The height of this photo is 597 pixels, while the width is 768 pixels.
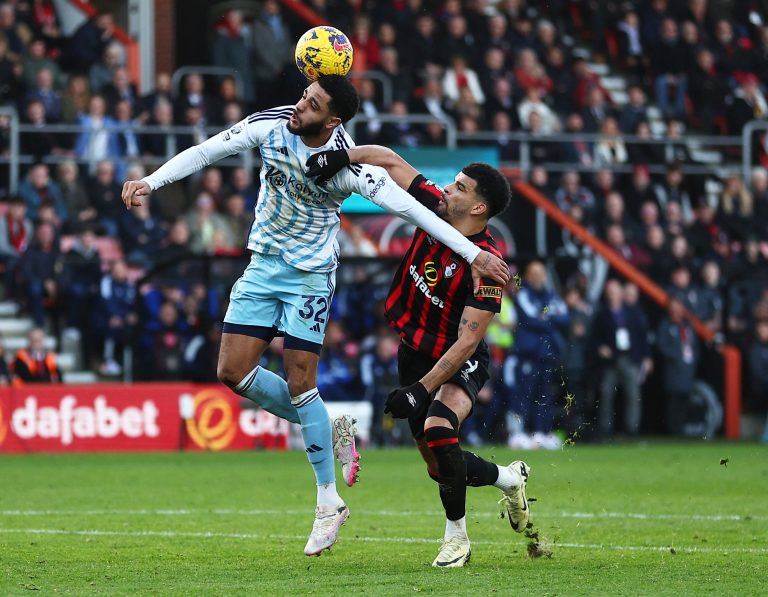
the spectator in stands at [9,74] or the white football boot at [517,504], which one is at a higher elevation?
the spectator in stands at [9,74]

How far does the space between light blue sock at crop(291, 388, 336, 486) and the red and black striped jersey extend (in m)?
0.64

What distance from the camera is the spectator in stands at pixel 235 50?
71.5ft

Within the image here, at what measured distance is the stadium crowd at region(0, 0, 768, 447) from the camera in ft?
Answer: 60.5

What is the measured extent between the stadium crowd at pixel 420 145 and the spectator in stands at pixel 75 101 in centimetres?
3

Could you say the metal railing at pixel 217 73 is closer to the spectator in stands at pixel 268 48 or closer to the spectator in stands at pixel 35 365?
the spectator in stands at pixel 268 48

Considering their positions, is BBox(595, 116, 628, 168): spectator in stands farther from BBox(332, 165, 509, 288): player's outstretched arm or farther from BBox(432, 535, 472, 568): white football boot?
BBox(432, 535, 472, 568): white football boot

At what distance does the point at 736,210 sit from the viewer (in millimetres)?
22375

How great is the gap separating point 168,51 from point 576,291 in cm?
862

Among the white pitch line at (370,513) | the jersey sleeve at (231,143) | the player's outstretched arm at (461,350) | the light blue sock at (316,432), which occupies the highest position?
the jersey sleeve at (231,143)

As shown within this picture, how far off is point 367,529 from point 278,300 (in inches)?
79.9

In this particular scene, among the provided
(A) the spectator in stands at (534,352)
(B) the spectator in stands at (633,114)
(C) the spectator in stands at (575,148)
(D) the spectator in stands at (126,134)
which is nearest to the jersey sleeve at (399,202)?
(A) the spectator in stands at (534,352)

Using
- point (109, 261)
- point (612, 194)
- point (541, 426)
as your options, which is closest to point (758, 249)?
point (612, 194)

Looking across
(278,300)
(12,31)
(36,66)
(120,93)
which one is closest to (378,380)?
(120,93)

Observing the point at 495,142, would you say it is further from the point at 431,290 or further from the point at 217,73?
the point at 431,290
